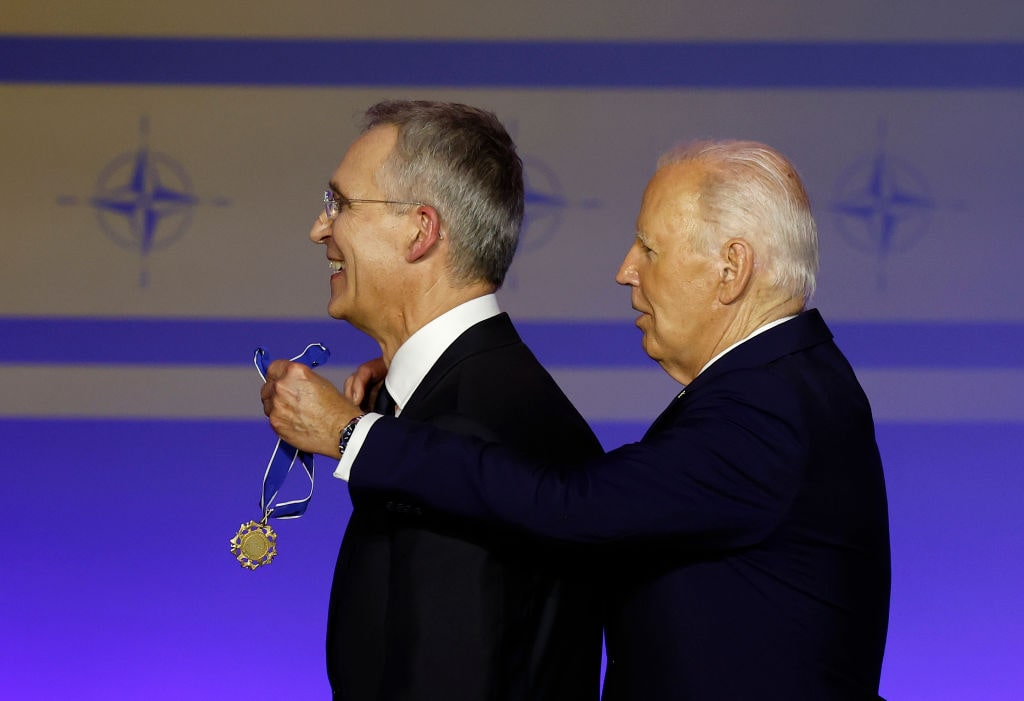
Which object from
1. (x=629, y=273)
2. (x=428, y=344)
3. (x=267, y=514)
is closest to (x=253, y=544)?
(x=267, y=514)

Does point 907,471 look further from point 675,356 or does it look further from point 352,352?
point 675,356

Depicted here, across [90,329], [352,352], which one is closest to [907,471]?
[352,352]

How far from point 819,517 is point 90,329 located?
9.59 ft

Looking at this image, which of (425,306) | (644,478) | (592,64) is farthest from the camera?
(592,64)

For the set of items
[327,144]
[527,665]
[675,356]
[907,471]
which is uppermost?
[327,144]

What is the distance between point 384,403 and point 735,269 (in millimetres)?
461

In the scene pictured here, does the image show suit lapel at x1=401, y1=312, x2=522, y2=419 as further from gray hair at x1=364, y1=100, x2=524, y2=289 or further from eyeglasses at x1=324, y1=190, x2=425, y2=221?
eyeglasses at x1=324, y1=190, x2=425, y2=221

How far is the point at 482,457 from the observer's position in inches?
52.3

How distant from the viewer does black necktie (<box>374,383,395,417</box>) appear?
5.28ft

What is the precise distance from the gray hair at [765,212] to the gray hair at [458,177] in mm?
256

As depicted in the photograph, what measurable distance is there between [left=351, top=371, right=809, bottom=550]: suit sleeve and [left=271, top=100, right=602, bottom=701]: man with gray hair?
68mm

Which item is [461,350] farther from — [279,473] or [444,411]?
[279,473]

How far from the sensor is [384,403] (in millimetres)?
1623

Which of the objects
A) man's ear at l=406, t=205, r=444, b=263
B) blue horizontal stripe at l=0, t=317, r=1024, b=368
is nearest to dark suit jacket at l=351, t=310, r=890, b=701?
man's ear at l=406, t=205, r=444, b=263
